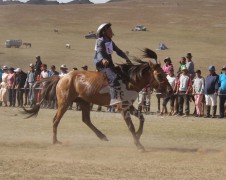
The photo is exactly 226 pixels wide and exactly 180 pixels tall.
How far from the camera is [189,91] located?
69.3 feet

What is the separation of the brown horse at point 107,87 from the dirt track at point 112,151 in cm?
72

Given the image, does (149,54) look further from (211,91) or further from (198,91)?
(198,91)

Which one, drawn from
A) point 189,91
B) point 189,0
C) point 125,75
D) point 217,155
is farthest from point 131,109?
point 189,0

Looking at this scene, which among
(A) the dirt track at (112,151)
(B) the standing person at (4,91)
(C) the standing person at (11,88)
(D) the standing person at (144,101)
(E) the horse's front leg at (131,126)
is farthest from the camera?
(B) the standing person at (4,91)

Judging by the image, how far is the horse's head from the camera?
12539 mm

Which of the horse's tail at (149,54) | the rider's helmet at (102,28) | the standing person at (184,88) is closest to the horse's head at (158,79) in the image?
the horse's tail at (149,54)

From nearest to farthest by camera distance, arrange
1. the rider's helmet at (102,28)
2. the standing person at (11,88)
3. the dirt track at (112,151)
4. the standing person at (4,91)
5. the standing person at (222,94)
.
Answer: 1. the dirt track at (112,151)
2. the rider's helmet at (102,28)
3. the standing person at (222,94)
4. the standing person at (11,88)
5. the standing person at (4,91)

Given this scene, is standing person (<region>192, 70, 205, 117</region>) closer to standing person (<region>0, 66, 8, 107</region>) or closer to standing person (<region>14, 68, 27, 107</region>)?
standing person (<region>14, 68, 27, 107</region>)

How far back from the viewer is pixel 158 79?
12.5m

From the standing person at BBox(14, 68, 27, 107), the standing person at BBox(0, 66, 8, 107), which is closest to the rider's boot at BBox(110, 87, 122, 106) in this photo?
the standing person at BBox(14, 68, 27, 107)

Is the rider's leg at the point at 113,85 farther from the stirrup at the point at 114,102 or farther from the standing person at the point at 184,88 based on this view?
the standing person at the point at 184,88

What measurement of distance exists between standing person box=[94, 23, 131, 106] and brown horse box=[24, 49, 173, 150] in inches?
5.0

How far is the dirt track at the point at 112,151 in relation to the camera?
9.31 m

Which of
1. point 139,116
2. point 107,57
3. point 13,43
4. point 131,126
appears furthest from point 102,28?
point 13,43
